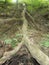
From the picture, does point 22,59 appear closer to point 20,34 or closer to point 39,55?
point 39,55

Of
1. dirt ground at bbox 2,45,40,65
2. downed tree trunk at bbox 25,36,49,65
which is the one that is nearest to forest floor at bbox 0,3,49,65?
dirt ground at bbox 2,45,40,65

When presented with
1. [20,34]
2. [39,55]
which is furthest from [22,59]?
[20,34]

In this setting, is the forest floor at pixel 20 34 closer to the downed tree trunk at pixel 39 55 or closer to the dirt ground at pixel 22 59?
the dirt ground at pixel 22 59

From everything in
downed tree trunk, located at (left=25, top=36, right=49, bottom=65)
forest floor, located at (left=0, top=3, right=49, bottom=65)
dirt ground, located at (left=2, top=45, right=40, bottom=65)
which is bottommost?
forest floor, located at (left=0, top=3, right=49, bottom=65)

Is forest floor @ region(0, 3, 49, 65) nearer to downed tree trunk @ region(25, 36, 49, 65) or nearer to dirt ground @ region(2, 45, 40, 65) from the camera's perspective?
dirt ground @ region(2, 45, 40, 65)

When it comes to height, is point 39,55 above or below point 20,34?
above

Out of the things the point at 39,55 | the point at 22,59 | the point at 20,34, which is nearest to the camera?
the point at 39,55

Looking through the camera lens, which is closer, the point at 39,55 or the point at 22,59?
the point at 39,55

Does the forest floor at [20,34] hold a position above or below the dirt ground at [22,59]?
below

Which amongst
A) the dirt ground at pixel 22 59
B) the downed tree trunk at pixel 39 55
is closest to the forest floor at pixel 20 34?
the dirt ground at pixel 22 59

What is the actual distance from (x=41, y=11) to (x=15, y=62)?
465 centimetres

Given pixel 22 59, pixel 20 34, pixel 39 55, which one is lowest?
pixel 20 34

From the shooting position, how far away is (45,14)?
7180mm

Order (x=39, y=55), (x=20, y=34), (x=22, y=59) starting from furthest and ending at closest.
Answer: (x=20, y=34)
(x=22, y=59)
(x=39, y=55)
